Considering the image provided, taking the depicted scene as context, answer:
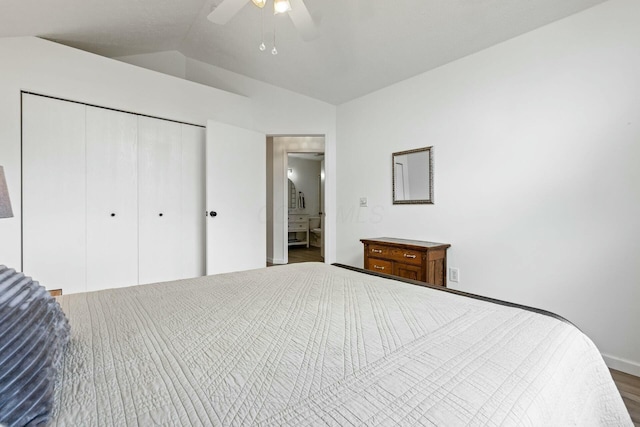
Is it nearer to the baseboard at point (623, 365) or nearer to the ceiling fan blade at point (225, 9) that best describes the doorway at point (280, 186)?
the ceiling fan blade at point (225, 9)

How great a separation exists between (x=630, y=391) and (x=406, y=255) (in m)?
1.51

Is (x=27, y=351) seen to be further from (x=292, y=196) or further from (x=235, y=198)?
(x=292, y=196)

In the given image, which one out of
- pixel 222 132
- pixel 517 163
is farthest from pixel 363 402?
pixel 222 132

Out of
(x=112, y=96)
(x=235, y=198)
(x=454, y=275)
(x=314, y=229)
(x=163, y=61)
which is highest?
(x=163, y=61)

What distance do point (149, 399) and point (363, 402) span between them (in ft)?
1.28

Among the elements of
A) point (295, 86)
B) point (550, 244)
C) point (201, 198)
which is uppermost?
point (295, 86)

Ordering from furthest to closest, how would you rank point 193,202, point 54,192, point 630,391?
point 193,202, point 54,192, point 630,391

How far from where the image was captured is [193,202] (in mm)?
3201

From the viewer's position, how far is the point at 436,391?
55 cm

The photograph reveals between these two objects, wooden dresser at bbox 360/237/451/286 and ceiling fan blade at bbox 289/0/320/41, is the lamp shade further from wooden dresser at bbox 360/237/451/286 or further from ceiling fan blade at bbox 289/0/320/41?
wooden dresser at bbox 360/237/451/286

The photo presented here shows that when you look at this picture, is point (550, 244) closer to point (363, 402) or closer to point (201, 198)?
point (363, 402)

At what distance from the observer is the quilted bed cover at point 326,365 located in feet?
1.62

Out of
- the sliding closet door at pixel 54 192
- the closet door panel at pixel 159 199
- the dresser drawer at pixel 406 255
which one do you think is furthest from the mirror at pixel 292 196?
the sliding closet door at pixel 54 192

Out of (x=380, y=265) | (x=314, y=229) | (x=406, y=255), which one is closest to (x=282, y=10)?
(x=406, y=255)
